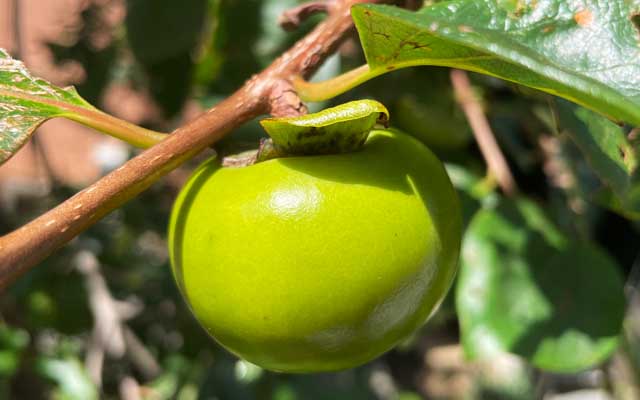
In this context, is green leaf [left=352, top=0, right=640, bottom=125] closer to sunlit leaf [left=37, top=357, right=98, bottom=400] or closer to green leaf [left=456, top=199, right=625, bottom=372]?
green leaf [left=456, top=199, right=625, bottom=372]

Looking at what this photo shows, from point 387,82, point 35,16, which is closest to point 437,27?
point 387,82

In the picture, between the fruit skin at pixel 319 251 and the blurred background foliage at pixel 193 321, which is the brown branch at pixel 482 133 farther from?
the fruit skin at pixel 319 251

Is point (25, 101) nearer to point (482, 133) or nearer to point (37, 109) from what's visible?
point (37, 109)

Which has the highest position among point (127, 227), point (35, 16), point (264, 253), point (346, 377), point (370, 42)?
point (370, 42)

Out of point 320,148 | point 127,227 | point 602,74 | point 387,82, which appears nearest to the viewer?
point 602,74

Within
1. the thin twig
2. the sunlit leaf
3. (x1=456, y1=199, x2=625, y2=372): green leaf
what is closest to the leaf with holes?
the thin twig

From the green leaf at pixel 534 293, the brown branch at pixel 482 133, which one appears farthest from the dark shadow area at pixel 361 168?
the brown branch at pixel 482 133

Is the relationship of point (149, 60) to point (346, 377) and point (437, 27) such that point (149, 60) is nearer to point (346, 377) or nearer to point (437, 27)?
point (346, 377)

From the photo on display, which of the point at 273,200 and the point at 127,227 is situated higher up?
the point at 273,200
